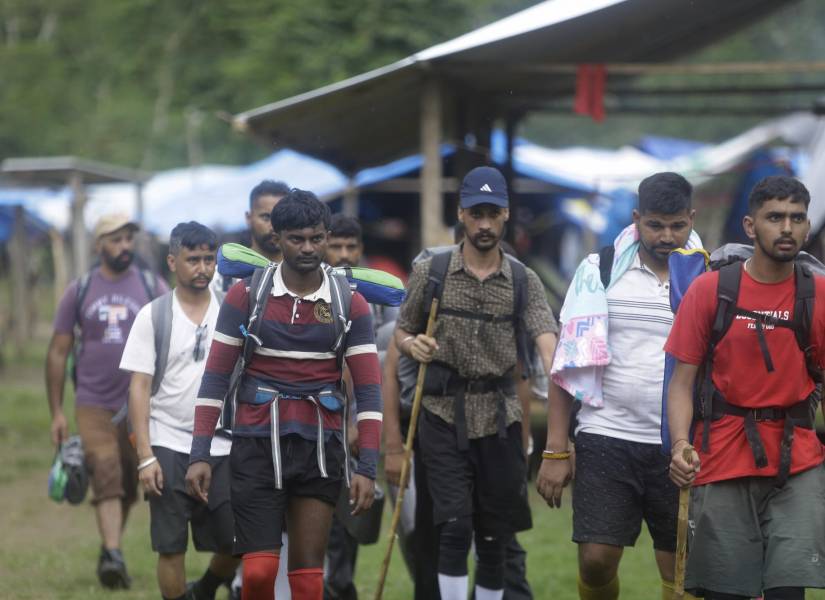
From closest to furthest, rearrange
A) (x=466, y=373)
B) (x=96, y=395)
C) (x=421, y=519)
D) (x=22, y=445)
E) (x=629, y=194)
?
(x=466, y=373) < (x=421, y=519) < (x=96, y=395) < (x=22, y=445) < (x=629, y=194)

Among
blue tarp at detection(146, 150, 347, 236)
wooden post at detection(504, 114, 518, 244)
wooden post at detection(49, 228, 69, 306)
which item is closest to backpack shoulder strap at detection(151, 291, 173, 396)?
wooden post at detection(504, 114, 518, 244)

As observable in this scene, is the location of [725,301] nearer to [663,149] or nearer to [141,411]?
[141,411]

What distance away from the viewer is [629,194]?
1841cm

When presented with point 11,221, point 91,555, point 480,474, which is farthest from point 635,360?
point 11,221

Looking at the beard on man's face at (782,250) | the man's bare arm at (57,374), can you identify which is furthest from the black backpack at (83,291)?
the beard on man's face at (782,250)

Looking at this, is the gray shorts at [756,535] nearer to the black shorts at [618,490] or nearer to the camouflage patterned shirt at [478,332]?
the black shorts at [618,490]

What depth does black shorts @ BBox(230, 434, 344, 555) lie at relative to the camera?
18.5 ft

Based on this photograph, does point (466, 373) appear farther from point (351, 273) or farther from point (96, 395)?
point (96, 395)

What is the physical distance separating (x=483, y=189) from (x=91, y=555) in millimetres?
4699

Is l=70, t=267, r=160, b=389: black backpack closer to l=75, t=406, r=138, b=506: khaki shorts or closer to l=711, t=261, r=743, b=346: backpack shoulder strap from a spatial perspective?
l=75, t=406, r=138, b=506: khaki shorts

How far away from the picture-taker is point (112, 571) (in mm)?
8250

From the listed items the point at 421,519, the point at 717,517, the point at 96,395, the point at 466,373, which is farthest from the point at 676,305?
the point at 96,395

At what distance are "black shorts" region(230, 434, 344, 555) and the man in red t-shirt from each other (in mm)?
1534

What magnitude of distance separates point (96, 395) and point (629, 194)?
11.1m
